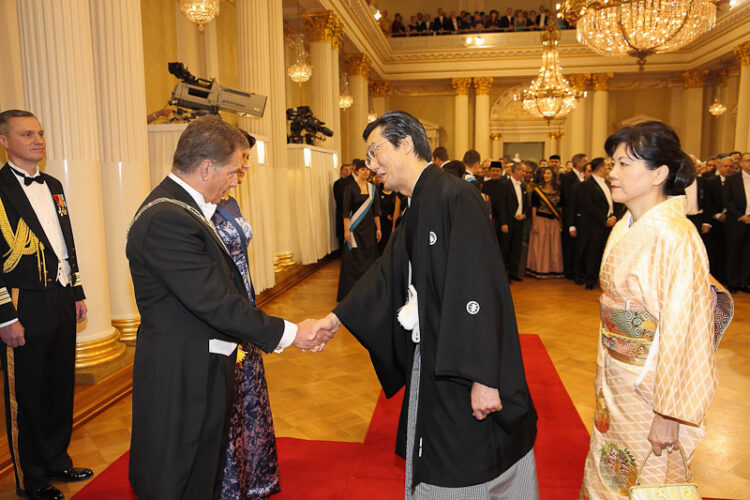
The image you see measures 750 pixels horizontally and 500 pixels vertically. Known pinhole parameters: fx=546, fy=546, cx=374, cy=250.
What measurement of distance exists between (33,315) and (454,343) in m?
2.09

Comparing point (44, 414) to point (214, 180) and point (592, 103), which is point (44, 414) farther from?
point (592, 103)

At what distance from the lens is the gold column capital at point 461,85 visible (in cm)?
1817

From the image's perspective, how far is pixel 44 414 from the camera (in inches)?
104

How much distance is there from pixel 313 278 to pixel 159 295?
275 inches

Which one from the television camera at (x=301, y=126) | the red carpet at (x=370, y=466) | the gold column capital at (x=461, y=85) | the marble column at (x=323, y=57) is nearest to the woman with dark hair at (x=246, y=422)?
the red carpet at (x=370, y=466)

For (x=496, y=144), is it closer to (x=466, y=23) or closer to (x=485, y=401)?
(x=466, y=23)

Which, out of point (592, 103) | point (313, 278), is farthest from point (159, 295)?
point (592, 103)

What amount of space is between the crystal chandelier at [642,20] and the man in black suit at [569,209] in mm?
1772

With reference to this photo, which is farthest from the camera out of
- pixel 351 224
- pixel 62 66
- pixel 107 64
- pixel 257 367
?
pixel 351 224

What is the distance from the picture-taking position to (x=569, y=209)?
7.82 m

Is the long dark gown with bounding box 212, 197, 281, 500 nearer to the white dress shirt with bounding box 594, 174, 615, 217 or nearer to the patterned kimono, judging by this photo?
the patterned kimono

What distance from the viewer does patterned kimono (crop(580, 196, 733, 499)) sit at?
1628 millimetres

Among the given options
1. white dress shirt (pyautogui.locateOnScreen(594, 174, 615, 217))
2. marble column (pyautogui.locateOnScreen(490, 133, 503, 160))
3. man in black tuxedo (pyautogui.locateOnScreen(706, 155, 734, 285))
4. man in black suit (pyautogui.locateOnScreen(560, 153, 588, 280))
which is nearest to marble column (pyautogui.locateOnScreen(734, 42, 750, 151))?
marble column (pyautogui.locateOnScreen(490, 133, 503, 160))

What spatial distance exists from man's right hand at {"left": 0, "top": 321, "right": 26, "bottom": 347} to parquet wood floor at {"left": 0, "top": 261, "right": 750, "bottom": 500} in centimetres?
79
